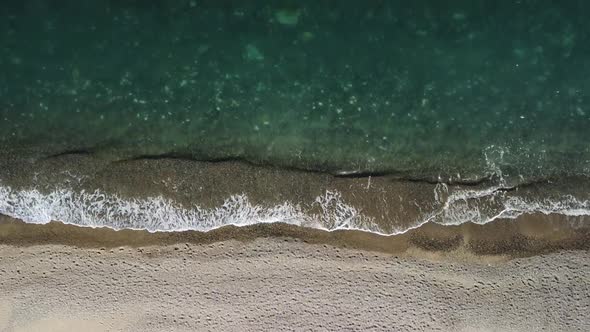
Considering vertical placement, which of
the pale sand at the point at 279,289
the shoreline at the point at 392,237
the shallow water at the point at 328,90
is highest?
the shallow water at the point at 328,90

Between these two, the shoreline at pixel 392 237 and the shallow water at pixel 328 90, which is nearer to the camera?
the shoreline at pixel 392 237

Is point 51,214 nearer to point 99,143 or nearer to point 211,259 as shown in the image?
point 99,143

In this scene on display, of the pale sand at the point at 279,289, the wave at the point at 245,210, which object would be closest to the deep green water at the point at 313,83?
the wave at the point at 245,210

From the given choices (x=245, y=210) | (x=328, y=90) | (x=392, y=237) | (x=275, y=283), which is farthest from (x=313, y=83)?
(x=275, y=283)

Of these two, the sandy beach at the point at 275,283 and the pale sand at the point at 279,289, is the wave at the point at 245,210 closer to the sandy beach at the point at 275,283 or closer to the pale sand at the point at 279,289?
the sandy beach at the point at 275,283

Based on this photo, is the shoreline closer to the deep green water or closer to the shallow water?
the shallow water

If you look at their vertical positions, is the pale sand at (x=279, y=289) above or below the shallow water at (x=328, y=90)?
below
